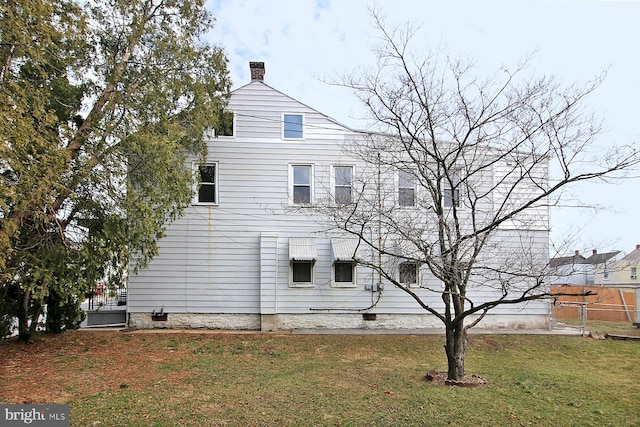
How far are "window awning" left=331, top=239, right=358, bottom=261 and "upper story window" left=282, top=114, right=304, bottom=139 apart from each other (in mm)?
3669

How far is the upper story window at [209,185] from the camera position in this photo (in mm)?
12867

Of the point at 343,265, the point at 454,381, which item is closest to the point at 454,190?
the point at 454,381

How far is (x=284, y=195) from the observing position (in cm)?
1295

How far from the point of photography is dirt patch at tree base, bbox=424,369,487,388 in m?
7.07

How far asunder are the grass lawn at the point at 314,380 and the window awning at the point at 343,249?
238 cm

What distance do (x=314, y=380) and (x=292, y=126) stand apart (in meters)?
8.32

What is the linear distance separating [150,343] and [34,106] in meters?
6.86

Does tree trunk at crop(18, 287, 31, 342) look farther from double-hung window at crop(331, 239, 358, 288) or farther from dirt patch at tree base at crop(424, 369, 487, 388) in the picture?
dirt patch at tree base at crop(424, 369, 487, 388)

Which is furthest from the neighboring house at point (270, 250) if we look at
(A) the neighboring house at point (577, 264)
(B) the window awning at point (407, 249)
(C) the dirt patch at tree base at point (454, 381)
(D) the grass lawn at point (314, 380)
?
(A) the neighboring house at point (577, 264)

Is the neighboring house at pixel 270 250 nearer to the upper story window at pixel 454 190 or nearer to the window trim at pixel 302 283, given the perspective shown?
the window trim at pixel 302 283

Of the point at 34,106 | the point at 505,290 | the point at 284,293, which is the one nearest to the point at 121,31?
the point at 34,106

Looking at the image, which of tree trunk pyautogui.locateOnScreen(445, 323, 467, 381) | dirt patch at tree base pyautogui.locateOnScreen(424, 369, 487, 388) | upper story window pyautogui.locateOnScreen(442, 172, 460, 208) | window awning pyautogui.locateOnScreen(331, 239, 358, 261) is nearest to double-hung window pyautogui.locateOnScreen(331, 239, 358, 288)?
window awning pyautogui.locateOnScreen(331, 239, 358, 261)

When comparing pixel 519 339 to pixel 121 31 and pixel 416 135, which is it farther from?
pixel 121 31

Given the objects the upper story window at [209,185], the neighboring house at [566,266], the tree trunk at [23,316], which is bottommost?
the tree trunk at [23,316]
